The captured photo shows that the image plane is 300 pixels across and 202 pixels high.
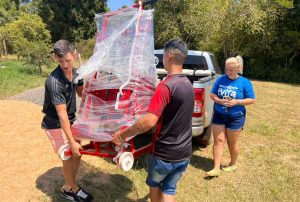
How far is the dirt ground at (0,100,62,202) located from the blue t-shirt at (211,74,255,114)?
257 centimetres

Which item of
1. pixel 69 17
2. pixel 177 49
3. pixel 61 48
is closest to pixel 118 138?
pixel 177 49

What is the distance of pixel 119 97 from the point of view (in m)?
3.21

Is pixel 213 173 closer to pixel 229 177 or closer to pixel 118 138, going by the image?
pixel 229 177

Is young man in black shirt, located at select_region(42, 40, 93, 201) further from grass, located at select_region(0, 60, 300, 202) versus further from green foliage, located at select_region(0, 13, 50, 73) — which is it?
green foliage, located at select_region(0, 13, 50, 73)

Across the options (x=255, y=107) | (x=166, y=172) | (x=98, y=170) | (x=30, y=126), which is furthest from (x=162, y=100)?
(x=255, y=107)

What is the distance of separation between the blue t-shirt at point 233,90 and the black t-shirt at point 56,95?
7.06 ft

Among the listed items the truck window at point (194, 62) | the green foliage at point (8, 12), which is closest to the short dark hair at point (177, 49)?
the truck window at point (194, 62)

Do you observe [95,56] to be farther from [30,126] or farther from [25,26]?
[25,26]

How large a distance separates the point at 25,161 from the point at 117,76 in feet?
8.36

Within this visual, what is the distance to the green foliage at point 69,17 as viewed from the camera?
3181 cm

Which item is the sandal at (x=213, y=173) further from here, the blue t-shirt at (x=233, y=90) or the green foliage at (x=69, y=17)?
the green foliage at (x=69, y=17)

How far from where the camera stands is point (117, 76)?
3373 mm

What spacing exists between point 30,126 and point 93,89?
Result: 3.70 metres

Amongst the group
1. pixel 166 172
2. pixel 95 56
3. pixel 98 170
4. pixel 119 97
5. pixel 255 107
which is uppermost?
pixel 95 56
